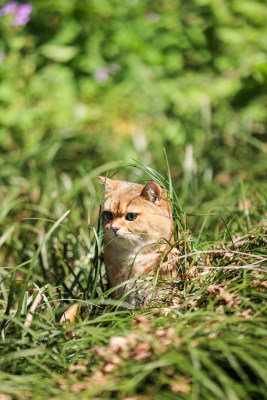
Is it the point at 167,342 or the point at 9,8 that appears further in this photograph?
the point at 9,8

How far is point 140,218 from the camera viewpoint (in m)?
2.11

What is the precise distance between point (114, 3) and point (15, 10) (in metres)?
0.97

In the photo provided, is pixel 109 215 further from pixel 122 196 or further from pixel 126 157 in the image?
pixel 126 157

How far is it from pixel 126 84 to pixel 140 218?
2.85m

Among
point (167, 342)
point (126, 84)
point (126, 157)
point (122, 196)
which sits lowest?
point (126, 157)

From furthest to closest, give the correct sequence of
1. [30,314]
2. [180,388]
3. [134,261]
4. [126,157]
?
[126,157] → [134,261] → [30,314] → [180,388]

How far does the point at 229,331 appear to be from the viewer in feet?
5.16

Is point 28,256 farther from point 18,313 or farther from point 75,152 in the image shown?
point 75,152

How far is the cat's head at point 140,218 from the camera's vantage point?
207 centimetres

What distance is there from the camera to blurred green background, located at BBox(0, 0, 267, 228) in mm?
4211

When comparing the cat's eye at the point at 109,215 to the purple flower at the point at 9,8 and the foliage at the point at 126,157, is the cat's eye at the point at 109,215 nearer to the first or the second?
the foliage at the point at 126,157

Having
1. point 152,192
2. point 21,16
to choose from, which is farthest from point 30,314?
point 21,16

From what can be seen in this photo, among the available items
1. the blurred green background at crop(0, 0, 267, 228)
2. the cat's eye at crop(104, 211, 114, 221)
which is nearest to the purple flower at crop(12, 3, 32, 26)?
the blurred green background at crop(0, 0, 267, 228)

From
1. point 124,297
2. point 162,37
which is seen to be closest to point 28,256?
point 124,297
